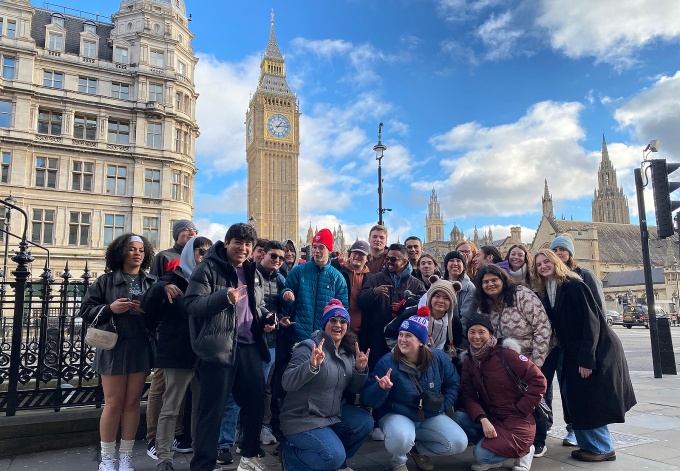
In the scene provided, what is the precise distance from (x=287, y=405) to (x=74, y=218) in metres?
29.1

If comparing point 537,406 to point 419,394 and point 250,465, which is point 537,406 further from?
point 250,465

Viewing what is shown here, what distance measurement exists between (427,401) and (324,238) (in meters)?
2.08

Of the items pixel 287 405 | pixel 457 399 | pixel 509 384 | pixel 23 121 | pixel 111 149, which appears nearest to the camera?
pixel 287 405

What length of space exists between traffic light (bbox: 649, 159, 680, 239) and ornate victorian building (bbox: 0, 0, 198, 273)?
2678cm

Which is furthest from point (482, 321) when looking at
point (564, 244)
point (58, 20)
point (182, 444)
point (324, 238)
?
point (58, 20)

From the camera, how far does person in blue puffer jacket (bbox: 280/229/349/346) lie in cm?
490

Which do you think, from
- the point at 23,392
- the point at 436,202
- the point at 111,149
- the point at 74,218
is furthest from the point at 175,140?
the point at 436,202

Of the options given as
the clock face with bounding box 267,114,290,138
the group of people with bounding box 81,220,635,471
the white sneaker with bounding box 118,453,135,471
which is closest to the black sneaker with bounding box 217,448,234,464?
the group of people with bounding box 81,220,635,471

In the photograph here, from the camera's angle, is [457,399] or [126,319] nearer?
[126,319]

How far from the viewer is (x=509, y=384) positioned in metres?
4.29

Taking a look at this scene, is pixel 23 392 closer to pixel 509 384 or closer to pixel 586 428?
pixel 509 384

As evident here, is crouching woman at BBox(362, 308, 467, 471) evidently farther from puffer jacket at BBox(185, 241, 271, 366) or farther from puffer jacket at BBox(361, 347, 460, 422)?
puffer jacket at BBox(185, 241, 271, 366)

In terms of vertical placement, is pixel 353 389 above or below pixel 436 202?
below

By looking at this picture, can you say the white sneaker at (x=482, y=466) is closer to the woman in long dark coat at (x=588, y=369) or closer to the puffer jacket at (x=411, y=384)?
the puffer jacket at (x=411, y=384)
